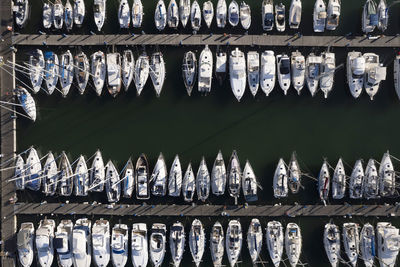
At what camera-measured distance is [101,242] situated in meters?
25.8

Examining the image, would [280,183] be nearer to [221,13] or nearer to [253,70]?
[253,70]

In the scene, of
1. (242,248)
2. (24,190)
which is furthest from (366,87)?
(24,190)

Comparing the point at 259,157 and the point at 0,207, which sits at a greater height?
the point at 259,157

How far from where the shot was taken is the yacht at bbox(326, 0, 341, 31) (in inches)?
1016

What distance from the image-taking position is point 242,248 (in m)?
26.6

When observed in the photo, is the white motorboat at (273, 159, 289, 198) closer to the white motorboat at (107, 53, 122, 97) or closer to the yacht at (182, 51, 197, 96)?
the yacht at (182, 51, 197, 96)

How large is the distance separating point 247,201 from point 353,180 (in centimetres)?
847

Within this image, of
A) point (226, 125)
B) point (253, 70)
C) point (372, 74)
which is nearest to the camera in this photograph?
point (372, 74)

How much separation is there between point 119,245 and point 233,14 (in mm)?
20265

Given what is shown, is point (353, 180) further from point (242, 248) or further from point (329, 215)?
point (242, 248)

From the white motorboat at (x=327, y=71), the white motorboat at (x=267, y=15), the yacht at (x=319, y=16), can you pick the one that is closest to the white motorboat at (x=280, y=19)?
the white motorboat at (x=267, y=15)

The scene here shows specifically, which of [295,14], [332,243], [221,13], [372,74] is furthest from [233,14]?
[332,243]

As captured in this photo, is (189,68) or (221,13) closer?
(221,13)

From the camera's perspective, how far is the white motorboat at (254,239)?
2591 centimetres
